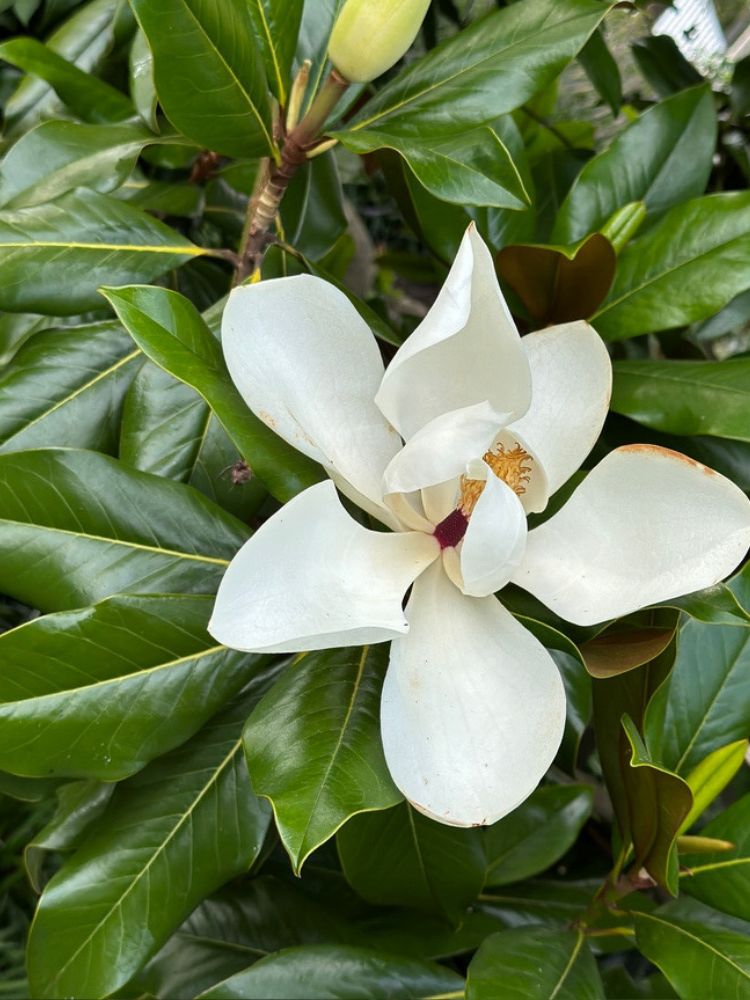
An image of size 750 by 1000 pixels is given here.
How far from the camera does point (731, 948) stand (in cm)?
62

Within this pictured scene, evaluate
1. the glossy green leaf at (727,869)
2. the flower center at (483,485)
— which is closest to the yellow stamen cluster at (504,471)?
the flower center at (483,485)

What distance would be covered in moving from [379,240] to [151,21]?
75.8 inches

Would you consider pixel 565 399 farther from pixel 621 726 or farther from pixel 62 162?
pixel 62 162

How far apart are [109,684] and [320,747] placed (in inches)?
5.8

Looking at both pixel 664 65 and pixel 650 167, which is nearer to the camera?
pixel 650 167

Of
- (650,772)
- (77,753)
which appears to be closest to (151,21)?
(77,753)

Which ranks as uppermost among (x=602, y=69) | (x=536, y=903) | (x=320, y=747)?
(x=602, y=69)

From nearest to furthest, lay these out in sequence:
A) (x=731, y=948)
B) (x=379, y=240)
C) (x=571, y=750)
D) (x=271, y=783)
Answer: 1. (x=271, y=783)
2. (x=731, y=948)
3. (x=571, y=750)
4. (x=379, y=240)

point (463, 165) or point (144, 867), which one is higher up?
point (463, 165)

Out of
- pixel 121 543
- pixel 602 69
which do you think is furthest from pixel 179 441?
pixel 602 69

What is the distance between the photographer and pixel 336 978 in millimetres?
670

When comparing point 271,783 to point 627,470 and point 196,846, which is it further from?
point 627,470

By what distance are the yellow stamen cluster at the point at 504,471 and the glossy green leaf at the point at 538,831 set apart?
18.0 inches

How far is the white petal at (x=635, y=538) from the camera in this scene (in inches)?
20.1
